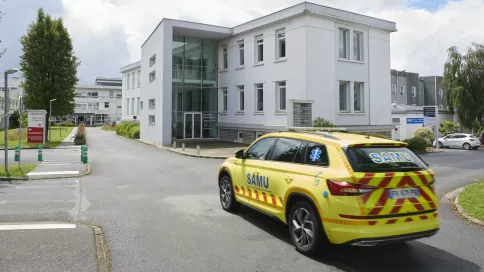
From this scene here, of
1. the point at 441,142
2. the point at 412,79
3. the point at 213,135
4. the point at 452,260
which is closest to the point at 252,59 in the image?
the point at 213,135

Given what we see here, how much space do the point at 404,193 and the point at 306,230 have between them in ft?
4.51

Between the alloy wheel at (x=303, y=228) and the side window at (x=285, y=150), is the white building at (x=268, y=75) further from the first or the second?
the alloy wheel at (x=303, y=228)

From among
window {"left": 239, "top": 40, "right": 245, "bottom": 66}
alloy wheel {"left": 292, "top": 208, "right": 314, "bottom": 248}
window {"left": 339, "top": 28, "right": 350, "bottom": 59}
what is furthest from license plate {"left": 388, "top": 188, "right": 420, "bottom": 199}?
window {"left": 239, "top": 40, "right": 245, "bottom": 66}

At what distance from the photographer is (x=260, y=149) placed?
695 cm

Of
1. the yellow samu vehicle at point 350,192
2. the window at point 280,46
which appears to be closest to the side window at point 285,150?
the yellow samu vehicle at point 350,192

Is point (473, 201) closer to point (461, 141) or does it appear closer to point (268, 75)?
point (268, 75)

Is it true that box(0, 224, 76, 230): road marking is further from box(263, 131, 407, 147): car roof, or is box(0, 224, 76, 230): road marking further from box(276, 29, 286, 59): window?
box(276, 29, 286, 59): window

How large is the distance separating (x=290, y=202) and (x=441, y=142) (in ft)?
109

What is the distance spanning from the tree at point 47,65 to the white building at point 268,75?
6553 mm

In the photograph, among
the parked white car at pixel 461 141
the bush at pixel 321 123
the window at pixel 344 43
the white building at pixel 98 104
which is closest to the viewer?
the bush at pixel 321 123

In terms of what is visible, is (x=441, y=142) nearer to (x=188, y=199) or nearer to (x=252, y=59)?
(x=252, y=59)

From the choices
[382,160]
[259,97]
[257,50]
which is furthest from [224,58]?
[382,160]

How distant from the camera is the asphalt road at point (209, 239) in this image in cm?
502

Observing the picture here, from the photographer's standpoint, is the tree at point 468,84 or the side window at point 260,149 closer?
the side window at point 260,149
